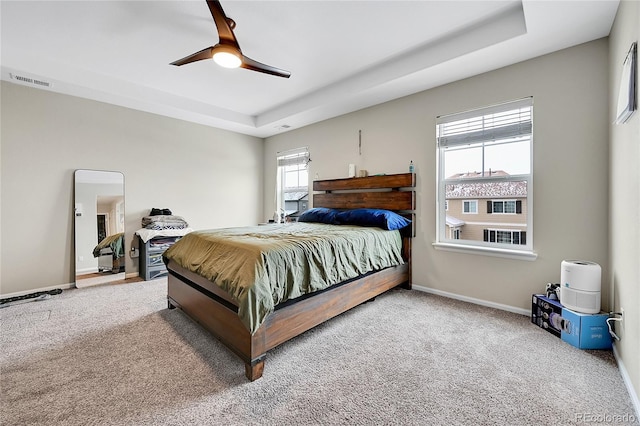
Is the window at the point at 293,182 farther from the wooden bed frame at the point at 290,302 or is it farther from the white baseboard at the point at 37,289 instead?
the white baseboard at the point at 37,289

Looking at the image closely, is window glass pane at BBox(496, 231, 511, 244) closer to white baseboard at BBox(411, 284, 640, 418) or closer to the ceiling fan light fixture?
white baseboard at BBox(411, 284, 640, 418)

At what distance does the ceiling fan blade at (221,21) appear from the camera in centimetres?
181

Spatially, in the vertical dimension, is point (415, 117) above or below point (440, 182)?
above

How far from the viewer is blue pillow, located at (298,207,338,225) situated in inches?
150

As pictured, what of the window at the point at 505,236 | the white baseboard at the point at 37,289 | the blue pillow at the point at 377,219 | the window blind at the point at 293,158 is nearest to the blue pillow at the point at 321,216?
the blue pillow at the point at 377,219

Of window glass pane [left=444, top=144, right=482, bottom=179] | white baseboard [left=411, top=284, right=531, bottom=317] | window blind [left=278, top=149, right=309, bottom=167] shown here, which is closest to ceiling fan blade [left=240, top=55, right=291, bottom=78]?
window glass pane [left=444, top=144, right=482, bottom=179]

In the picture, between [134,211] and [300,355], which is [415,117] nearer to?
[300,355]

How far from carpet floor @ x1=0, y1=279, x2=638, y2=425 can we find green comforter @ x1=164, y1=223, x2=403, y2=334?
46cm

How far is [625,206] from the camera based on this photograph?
5.81ft

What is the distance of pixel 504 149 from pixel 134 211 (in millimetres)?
5082

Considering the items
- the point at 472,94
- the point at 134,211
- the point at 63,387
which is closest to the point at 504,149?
the point at 472,94

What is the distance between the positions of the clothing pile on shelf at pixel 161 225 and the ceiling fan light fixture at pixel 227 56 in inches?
110

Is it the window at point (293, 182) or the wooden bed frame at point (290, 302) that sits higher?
the window at point (293, 182)

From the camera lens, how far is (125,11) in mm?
2277
